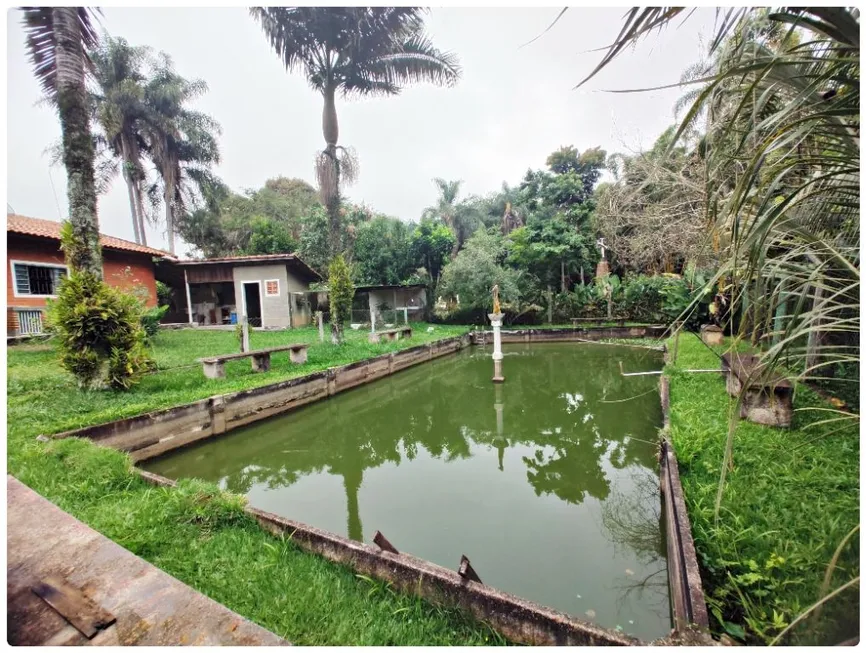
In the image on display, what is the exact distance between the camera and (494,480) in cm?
430

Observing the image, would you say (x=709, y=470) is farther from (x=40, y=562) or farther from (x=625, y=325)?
(x=625, y=325)

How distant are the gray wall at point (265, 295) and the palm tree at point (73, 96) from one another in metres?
9.80

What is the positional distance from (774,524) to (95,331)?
7.86 metres

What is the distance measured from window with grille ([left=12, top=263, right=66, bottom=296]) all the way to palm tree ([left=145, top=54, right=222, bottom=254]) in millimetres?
10205

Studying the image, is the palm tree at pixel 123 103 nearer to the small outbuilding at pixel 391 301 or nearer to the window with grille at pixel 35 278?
the window with grille at pixel 35 278

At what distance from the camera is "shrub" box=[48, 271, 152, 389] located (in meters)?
5.55

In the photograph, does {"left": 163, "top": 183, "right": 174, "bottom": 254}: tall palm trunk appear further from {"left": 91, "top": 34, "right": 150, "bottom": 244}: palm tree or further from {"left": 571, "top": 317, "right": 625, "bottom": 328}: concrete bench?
{"left": 571, "top": 317, "right": 625, "bottom": 328}: concrete bench

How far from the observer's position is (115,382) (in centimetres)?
591

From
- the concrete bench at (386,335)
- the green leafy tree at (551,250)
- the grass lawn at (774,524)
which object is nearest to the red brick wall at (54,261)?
the concrete bench at (386,335)

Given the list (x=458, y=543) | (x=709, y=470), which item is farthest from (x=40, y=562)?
(x=709, y=470)

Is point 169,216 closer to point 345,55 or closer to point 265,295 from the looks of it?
point 265,295

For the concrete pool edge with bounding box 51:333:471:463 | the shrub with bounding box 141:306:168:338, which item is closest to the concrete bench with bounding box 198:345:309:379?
the concrete pool edge with bounding box 51:333:471:463

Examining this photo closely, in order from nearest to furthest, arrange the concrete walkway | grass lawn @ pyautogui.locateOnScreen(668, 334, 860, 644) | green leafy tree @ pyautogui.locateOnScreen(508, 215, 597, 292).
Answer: the concrete walkway → grass lawn @ pyautogui.locateOnScreen(668, 334, 860, 644) → green leafy tree @ pyautogui.locateOnScreen(508, 215, 597, 292)

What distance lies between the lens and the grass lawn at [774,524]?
1.81 m
